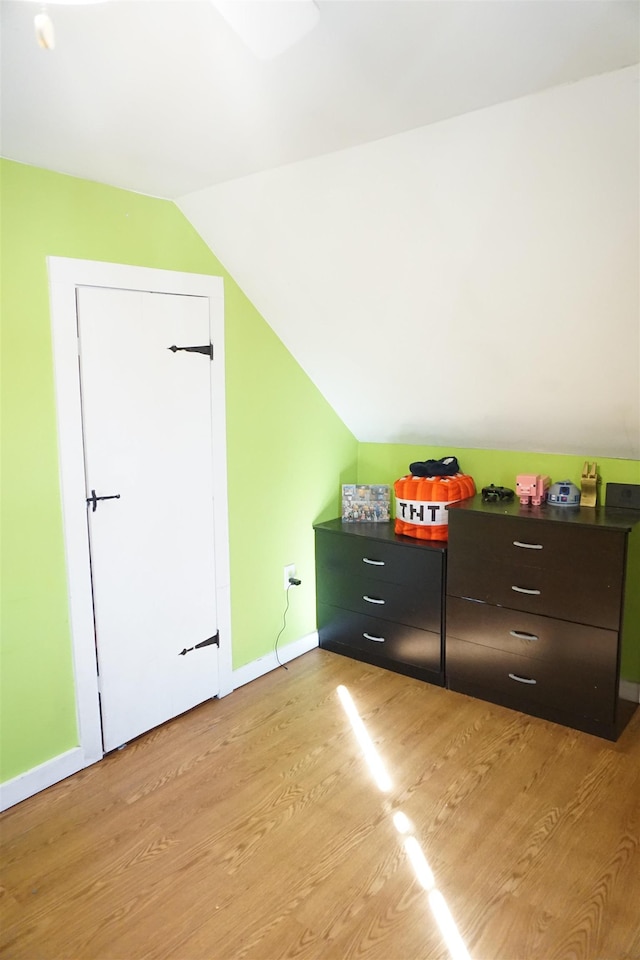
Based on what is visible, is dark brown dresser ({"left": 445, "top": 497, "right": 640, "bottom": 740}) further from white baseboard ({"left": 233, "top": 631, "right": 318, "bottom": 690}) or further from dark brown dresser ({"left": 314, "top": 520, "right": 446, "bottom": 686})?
white baseboard ({"left": 233, "top": 631, "right": 318, "bottom": 690})

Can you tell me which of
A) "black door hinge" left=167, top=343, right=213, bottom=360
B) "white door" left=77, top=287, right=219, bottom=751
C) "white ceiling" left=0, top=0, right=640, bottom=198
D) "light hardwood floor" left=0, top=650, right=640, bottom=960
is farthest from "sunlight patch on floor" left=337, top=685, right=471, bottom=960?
"white ceiling" left=0, top=0, right=640, bottom=198

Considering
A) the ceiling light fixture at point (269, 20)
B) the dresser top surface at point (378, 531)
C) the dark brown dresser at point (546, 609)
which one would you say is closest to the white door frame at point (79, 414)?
the dresser top surface at point (378, 531)

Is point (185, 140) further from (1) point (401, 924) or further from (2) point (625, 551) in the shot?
(1) point (401, 924)

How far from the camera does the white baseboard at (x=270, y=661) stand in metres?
3.06

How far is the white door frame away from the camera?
7.29ft

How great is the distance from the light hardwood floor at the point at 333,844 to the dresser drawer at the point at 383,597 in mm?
441

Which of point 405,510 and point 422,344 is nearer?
point 422,344

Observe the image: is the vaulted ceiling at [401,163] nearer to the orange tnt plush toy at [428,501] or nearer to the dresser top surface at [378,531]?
the orange tnt plush toy at [428,501]

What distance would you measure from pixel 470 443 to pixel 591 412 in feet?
2.31

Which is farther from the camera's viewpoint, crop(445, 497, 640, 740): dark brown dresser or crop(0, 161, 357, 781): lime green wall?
crop(445, 497, 640, 740): dark brown dresser

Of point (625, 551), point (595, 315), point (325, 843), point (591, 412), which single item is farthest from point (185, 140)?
point (325, 843)

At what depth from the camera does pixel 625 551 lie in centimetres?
241

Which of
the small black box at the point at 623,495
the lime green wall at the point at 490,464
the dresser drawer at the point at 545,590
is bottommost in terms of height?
the dresser drawer at the point at 545,590

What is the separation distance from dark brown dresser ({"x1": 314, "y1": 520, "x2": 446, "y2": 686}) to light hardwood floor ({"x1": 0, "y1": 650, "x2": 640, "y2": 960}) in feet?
1.16
